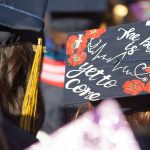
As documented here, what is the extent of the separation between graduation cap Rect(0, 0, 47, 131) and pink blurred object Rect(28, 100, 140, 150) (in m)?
0.28

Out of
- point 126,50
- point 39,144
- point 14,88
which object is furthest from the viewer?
point 14,88

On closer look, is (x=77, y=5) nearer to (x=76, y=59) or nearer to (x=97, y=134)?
(x=76, y=59)

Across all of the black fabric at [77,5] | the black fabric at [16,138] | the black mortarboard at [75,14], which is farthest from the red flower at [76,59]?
the black fabric at [77,5]

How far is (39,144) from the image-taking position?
2.34 meters

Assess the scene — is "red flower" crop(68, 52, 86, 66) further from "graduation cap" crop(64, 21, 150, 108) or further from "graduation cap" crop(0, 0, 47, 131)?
"graduation cap" crop(0, 0, 47, 131)

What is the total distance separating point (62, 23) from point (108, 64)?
7.80 feet

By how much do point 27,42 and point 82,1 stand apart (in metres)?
2.49

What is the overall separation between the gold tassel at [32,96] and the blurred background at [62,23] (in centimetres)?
132

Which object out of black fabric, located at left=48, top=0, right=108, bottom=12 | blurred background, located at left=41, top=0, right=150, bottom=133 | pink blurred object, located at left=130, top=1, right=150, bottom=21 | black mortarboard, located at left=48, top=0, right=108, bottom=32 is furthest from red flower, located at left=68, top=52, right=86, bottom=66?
pink blurred object, located at left=130, top=1, right=150, bottom=21

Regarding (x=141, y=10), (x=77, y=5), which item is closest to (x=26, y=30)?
(x=77, y=5)

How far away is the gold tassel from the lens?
8.68 ft

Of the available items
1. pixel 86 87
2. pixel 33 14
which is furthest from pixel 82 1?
pixel 86 87

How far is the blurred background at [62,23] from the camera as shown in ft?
14.2

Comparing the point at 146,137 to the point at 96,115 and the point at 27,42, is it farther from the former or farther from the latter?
the point at 27,42
